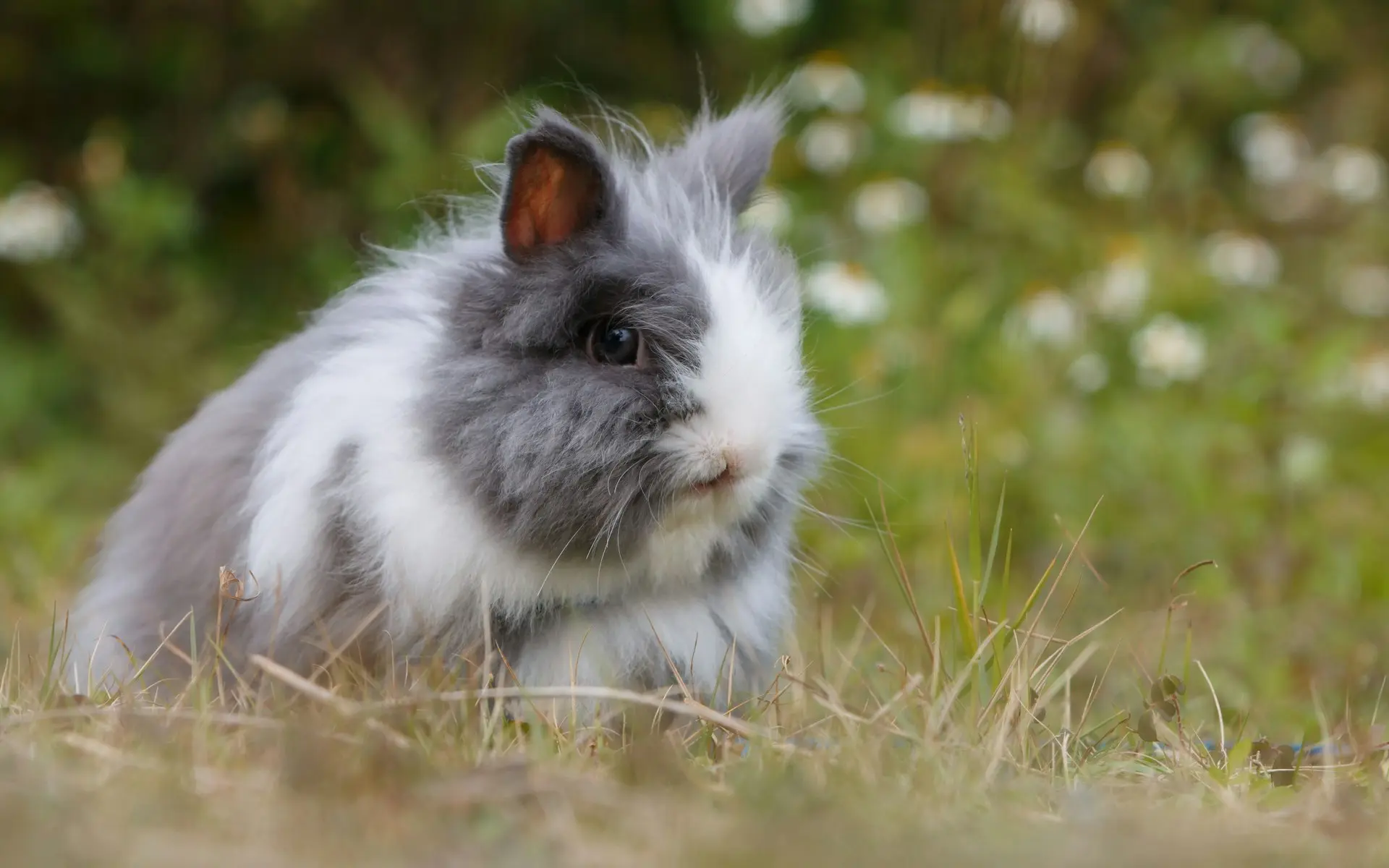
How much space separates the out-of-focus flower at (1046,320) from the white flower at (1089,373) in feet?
0.38

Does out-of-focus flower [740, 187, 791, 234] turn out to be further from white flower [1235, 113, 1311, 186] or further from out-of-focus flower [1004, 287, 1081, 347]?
white flower [1235, 113, 1311, 186]

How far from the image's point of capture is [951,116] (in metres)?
5.11

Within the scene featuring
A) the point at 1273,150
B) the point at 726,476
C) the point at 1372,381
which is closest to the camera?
the point at 726,476

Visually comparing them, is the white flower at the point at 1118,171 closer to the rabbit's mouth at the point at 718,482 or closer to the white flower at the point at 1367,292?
the white flower at the point at 1367,292

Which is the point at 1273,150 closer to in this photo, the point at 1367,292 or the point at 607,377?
the point at 1367,292

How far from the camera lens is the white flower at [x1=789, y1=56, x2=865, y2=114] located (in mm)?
5492

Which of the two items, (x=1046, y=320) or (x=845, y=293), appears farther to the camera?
(x=1046, y=320)

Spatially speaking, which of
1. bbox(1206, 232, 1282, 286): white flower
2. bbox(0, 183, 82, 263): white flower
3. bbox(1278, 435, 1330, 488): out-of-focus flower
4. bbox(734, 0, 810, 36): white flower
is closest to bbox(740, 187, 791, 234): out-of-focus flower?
bbox(734, 0, 810, 36): white flower

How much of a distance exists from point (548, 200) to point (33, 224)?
3.64m

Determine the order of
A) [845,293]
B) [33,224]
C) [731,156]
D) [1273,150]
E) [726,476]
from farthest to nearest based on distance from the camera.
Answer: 1. [1273,150]
2. [33,224]
3. [845,293]
4. [731,156]
5. [726,476]

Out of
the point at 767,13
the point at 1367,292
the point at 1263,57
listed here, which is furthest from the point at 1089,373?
the point at 1263,57

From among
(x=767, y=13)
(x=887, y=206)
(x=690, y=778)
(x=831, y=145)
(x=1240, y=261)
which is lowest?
(x=690, y=778)

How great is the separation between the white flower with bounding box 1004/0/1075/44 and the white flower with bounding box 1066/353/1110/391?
3.72 ft

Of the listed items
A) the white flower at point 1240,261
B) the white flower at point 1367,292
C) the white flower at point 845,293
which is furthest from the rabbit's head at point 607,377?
the white flower at point 1367,292
